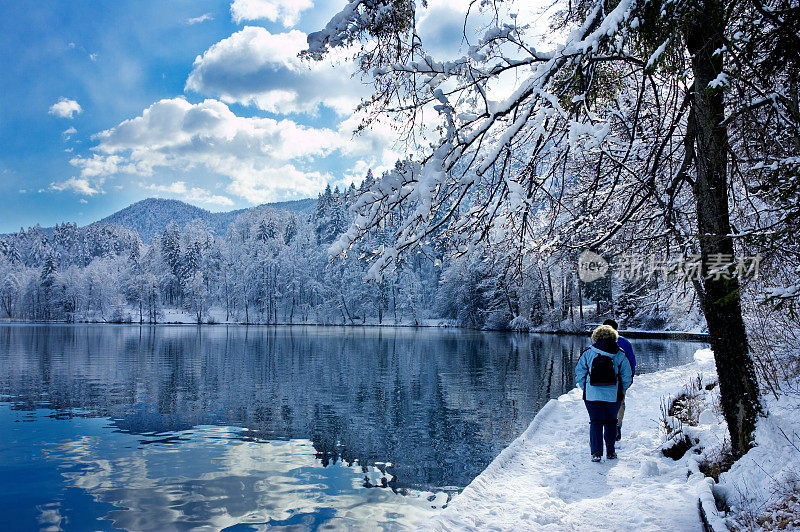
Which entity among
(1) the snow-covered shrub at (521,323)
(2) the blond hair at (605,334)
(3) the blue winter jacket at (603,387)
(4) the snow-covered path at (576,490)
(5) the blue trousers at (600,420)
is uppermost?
(2) the blond hair at (605,334)

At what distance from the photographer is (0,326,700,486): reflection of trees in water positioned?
991cm

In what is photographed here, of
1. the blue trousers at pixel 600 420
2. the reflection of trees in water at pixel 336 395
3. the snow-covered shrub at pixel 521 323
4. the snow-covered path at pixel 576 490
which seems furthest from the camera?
the snow-covered shrub at pixel 521 323

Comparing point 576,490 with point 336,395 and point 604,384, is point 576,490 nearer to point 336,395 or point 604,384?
A: point 604,384

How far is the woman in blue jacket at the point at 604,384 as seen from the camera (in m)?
6.62

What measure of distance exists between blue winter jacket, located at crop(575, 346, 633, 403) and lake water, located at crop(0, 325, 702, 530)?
2.48 metres

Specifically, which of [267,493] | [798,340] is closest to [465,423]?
[267,493]

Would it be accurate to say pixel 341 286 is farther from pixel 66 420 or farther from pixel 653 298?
pixel 653 298

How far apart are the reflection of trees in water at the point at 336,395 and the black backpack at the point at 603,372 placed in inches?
105

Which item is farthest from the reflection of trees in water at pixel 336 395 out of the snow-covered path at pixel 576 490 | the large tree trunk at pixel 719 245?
the large tree trunk at pixel 719 245

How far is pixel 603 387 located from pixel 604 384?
0.04 m

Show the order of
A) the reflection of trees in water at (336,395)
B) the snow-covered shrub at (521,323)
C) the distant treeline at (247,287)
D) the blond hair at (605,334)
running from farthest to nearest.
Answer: the distant treeline at (247,287), the snow-covered shrub at (521,323), the reflection of trees in water at (336,395), the blond hair at (605,334)

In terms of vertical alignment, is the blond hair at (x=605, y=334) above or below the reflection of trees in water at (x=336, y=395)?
above

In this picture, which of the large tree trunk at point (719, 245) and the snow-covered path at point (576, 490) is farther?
the large tree trunk at point (719, 245)

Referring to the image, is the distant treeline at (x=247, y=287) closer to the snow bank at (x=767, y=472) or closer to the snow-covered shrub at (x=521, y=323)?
the snow-covered shrub at (x=521, y=323)
